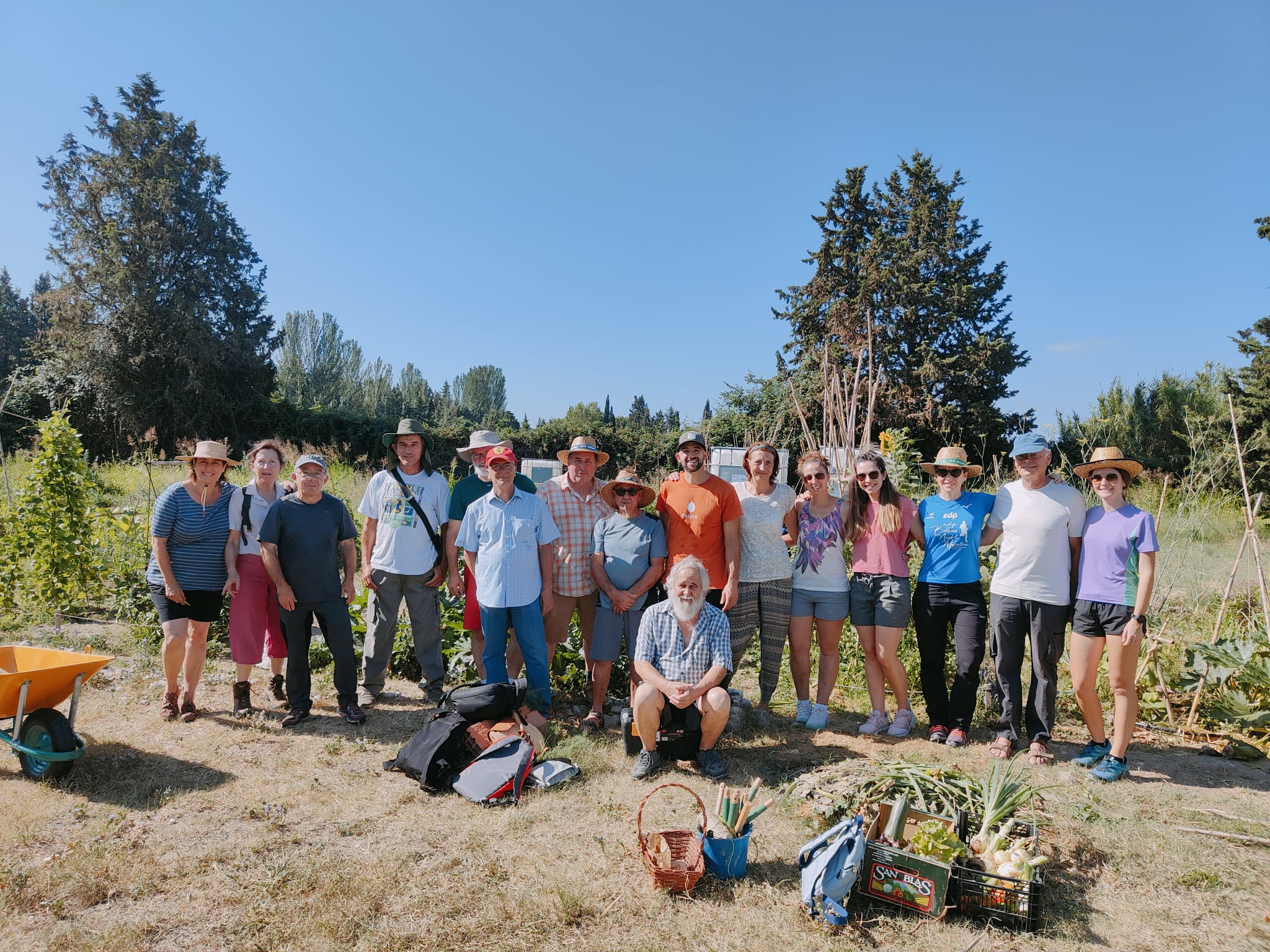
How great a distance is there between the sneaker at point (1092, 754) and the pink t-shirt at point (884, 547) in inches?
53.5

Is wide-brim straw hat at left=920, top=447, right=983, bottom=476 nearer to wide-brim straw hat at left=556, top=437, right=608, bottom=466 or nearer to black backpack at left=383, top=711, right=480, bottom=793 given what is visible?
wide-brim straw hat at left=556, top=437, right=608, bottom=466

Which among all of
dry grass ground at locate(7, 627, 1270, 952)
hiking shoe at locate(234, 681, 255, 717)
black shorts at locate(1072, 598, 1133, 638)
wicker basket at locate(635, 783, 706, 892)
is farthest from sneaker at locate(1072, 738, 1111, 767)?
hiking shoe at locate(234, 681, 255, 717)

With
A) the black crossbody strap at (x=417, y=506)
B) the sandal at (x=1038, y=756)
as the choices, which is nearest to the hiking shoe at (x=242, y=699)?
the black crossbody strap at (x=417, y=506)

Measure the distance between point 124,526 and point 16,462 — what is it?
7.97m

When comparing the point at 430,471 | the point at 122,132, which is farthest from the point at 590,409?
the point at 430,471

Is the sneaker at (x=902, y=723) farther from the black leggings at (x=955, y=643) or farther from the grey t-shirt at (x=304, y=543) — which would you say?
the grey t-shirt at (x=304, y=543)

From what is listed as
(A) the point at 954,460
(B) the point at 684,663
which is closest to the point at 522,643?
(B) the point at 684,663

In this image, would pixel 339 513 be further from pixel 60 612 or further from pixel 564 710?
pixel 60 612

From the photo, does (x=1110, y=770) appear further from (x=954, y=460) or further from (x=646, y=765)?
(x=646, y=765)

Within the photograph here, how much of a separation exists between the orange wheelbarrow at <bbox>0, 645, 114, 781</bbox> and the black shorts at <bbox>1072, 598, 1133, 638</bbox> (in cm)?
510

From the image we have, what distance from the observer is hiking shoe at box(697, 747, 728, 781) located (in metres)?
3.79

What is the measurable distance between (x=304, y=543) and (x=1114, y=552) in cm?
462

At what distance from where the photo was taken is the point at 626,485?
4305 millimetres

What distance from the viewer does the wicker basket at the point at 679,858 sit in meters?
2.71
